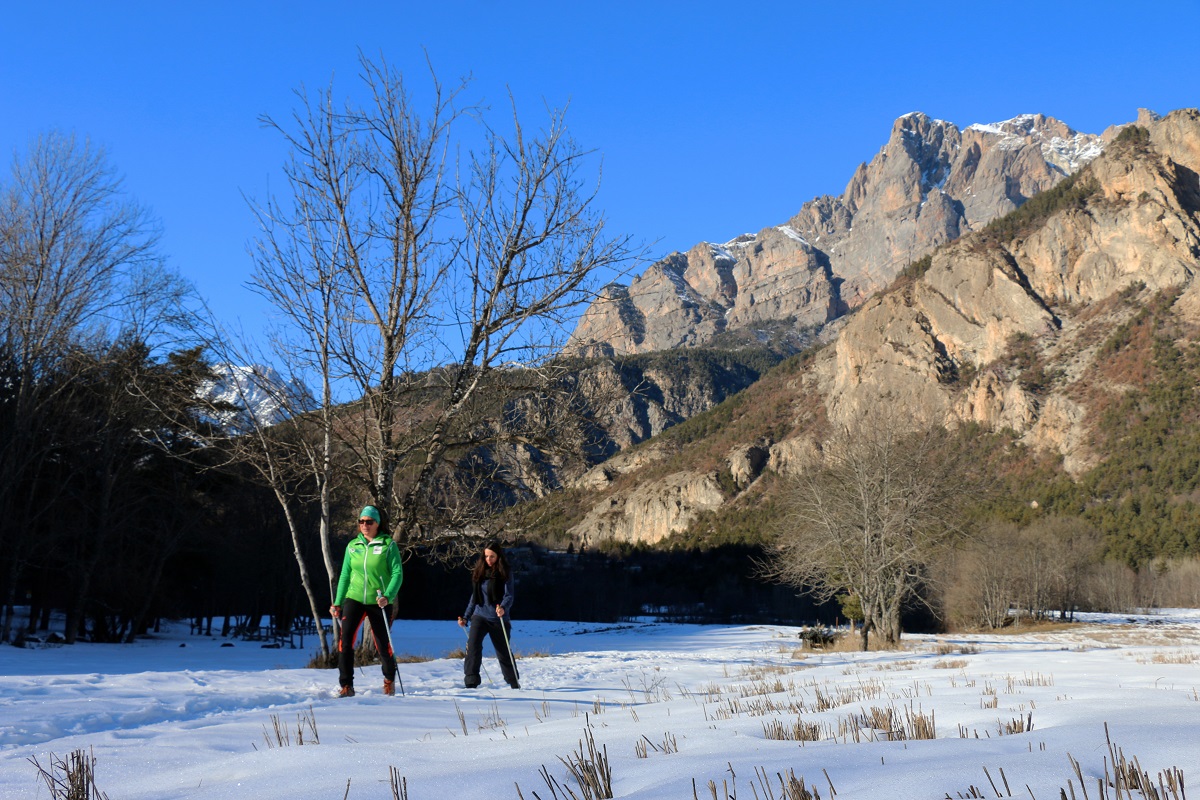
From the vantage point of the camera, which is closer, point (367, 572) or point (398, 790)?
point (398, 790)

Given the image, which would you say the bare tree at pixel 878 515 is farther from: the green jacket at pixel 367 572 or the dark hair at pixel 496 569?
the green jacket at pixel 367 572

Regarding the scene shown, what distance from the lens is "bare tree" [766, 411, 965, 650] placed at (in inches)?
953

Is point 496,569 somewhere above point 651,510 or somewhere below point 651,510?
below

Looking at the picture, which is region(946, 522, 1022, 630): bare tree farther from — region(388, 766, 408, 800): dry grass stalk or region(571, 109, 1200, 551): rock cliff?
region(388, 766, 408, 800): dry grass stalk

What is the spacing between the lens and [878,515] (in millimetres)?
24438

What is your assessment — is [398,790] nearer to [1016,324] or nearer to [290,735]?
[290,735]

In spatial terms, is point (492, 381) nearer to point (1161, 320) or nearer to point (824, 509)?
point (824, 509)

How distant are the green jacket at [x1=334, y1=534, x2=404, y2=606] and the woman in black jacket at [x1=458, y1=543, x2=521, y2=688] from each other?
99 cm

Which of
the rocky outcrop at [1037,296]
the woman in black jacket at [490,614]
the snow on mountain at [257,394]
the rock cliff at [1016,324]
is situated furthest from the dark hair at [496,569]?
the rocky outcrop at [1037,296]

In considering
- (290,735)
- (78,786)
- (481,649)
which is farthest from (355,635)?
(78,786)

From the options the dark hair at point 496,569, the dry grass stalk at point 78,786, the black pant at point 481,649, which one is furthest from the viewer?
the dark hair at point 496,569

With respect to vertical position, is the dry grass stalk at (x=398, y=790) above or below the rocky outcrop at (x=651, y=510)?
below

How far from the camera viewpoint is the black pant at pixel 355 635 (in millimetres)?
7344

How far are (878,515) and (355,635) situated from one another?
20.1 meters
